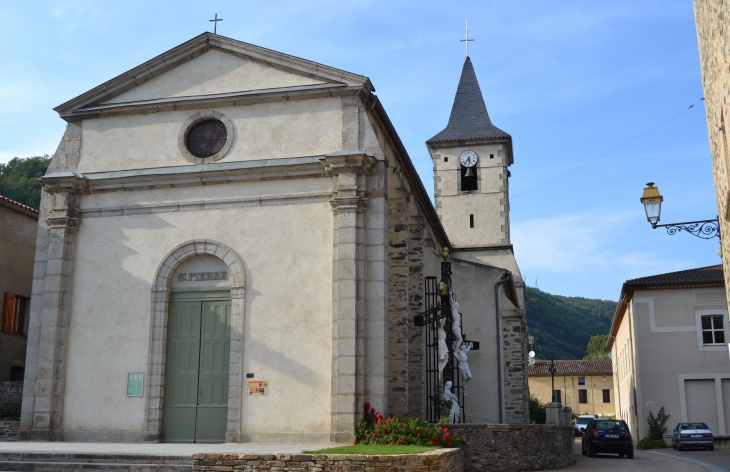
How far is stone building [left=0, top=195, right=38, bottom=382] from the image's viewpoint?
2022 centimetres

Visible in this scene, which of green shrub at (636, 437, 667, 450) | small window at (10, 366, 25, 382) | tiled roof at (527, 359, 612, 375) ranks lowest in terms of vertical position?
green shrub at (636, 437, 667, 450)

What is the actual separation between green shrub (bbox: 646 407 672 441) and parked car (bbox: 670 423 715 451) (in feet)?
7.02

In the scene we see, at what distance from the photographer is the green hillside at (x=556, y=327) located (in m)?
87.3

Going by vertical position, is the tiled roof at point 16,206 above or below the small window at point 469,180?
below

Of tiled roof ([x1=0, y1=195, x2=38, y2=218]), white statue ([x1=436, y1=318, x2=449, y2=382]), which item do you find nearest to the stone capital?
white statue ([x1=436, y1=318, x2=449, y2=382])

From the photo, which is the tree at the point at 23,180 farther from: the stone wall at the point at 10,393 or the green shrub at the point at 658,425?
the green shrub at the point at 658,425

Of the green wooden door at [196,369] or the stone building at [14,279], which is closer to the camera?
the green wooden door at [196,369]

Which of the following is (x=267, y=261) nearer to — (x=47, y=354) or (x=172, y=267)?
(x=172, y=267)

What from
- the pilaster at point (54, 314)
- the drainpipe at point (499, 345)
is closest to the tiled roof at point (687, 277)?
the drainpipe at point (499, 345)

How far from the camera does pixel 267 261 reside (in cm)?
1529

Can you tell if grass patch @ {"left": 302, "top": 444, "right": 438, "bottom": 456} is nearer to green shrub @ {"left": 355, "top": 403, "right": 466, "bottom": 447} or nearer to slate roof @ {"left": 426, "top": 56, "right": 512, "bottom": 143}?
green shrub @ {"left": 355, "top": 403, "right": 466, "bottom": 447}

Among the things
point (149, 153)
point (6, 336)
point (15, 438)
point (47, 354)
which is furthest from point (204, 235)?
point (6, 336)

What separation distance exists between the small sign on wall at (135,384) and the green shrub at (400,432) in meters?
4.62

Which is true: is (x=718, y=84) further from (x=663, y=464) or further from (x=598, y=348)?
(x=598, y=348)
